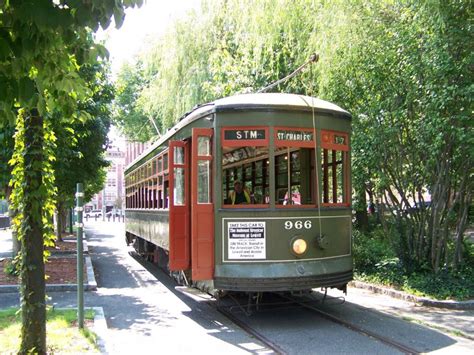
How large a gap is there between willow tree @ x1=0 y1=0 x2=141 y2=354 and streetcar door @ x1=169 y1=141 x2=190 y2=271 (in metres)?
2.03

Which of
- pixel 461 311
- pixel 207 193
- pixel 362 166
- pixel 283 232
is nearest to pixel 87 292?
pixel 207 193

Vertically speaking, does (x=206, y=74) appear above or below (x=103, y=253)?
above

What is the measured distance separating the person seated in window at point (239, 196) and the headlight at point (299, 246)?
1029 mm

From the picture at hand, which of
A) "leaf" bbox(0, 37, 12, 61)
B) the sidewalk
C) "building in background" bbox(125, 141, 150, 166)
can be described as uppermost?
"building in background" bbox(125, 141, 150, 166)

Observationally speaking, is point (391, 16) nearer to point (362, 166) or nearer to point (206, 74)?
point (362, 166)

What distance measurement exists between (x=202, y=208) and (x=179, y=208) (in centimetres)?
102

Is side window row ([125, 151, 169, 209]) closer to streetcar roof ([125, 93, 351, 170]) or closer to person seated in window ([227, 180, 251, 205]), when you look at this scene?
person seated in window ([227, 180, 251, 205])

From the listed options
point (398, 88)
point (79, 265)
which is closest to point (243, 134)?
point (79, 265)

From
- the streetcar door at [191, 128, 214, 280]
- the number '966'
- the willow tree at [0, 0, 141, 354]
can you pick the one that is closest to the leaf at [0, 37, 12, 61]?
the willow tree at [0, 0, 141, 354]

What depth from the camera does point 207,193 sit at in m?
7.65

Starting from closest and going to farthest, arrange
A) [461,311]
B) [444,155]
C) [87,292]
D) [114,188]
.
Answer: [461,311] → [444,155] → [87,292] → [114,188]

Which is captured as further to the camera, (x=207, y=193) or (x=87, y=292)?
(x=87, y=292)

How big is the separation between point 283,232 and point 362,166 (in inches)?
151

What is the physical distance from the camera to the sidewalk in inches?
259
